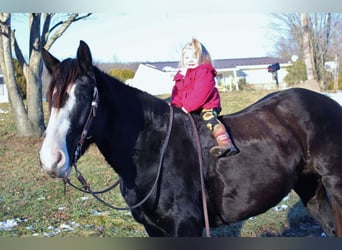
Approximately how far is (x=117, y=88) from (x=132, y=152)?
16.2 inches

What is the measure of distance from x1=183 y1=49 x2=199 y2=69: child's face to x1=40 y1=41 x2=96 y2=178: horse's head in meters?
0.80

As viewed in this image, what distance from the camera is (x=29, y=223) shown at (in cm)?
438

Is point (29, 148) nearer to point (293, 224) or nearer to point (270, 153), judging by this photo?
point (293, 224)

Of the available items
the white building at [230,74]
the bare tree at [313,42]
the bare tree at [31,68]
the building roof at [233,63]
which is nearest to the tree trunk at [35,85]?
the bare tree at [31,68]

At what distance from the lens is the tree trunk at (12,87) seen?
6742 millimetres

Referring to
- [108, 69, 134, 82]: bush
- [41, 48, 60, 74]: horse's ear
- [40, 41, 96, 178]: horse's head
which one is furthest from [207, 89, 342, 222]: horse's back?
[108, 69, 134, 82]: bush

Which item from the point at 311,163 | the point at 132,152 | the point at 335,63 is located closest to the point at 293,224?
the point at 311,163

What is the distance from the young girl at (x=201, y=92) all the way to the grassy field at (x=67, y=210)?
1.09m

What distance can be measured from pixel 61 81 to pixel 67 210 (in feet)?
10.4

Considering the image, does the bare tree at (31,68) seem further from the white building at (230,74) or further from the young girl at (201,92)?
the young girl at (201,92)

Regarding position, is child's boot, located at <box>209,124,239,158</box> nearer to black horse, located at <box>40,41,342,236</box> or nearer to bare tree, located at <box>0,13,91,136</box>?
black horse, located at <box>40,41,342,236</box>

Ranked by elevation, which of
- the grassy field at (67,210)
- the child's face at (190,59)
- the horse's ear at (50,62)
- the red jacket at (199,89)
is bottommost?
the grassy field at (67,210)

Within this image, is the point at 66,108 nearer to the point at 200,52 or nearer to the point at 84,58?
the point at 84,58
